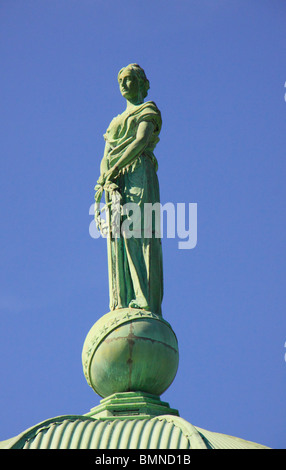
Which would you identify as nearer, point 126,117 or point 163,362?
point 163,362

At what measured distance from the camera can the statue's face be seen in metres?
22.0

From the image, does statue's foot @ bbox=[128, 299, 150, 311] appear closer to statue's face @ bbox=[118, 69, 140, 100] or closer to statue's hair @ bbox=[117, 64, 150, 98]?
statue's face @ bbox=[118, 69, 140, 100]

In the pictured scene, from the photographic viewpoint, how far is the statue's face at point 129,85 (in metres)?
22.0

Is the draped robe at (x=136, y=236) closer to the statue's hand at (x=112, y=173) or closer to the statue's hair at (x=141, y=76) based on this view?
the statue's hand at (x=112, y=173)

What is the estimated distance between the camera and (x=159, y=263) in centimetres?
2105

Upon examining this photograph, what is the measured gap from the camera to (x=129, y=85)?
866 inches
